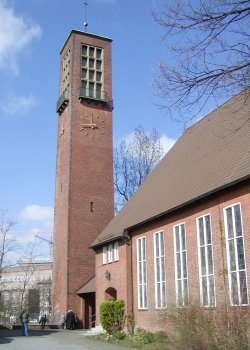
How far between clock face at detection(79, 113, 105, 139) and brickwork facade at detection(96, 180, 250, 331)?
1021cm

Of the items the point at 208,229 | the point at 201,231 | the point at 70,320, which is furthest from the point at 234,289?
the point at 70,320

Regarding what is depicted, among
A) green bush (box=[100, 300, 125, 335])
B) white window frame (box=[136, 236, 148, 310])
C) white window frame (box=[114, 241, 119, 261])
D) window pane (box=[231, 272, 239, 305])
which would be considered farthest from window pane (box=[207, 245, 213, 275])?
white window frame (box=[114, 241, 119, 261])

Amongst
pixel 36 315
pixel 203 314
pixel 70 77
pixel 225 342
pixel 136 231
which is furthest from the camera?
pixel 36 315

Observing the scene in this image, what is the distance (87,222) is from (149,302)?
496 inches

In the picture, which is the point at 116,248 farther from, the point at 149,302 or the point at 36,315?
the point at 36,315

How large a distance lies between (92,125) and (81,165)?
10.8ft

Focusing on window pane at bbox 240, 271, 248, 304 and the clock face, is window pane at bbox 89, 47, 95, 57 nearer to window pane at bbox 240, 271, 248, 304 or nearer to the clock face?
the clock face

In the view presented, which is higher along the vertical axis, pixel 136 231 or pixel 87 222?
pixel 87 222

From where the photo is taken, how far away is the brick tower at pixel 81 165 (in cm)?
3241

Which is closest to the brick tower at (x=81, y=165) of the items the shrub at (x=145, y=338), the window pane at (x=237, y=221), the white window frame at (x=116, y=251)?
the white window frame at (x=116, y=251)

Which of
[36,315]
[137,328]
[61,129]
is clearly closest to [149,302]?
[137,328]

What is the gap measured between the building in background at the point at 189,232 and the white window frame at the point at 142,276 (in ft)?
0.16

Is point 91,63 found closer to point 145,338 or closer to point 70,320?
point 70,320

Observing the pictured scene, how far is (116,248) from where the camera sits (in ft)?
85.5
